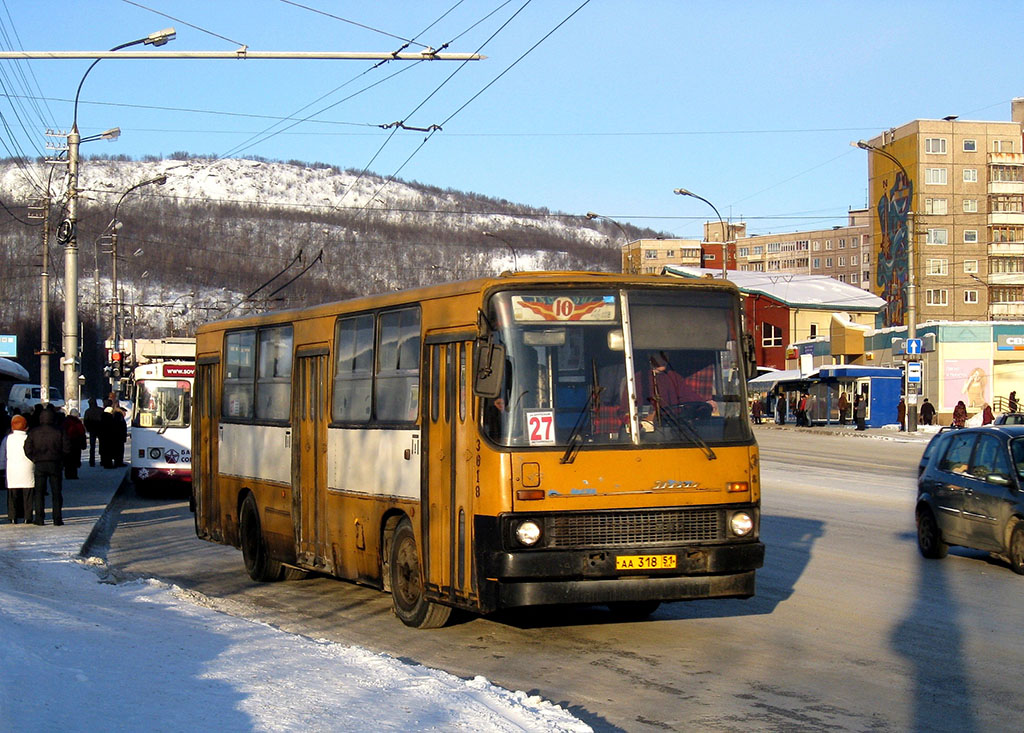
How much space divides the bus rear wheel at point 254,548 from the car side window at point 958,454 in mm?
7945

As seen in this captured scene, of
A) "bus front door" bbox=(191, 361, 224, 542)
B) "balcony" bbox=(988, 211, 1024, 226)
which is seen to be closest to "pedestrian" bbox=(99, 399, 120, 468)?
"bus front door" bbox=(191, 361, 224, 542)

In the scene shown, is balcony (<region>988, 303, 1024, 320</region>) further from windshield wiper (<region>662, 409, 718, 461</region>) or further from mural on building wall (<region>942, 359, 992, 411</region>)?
windshield wiper (<region>662, 409, 718, 461</region>)

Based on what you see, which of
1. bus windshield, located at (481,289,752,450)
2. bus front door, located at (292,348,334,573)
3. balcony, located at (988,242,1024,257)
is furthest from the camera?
balcony, located at (988,242,1024,257)

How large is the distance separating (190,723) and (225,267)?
148 meters

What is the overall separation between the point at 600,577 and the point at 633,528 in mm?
445

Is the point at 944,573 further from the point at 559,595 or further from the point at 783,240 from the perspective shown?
the point at 783,240

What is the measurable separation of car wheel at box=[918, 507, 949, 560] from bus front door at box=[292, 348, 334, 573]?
23.9 ft

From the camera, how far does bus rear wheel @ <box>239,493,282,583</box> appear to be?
46.6 feet

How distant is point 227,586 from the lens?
14070mm

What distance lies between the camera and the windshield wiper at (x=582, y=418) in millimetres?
9391

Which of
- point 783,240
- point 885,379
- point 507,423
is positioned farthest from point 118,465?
point 783,240

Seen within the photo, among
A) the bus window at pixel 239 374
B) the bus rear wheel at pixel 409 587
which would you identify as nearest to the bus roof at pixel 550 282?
the bus rear wheel at pixel 409 587

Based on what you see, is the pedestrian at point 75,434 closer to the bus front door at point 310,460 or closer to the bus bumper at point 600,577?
the bus front door at point 310,460

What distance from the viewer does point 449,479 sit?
32.7 ft
